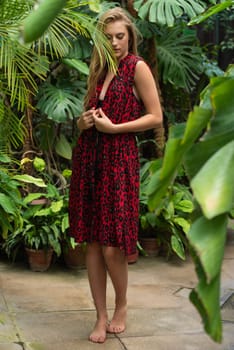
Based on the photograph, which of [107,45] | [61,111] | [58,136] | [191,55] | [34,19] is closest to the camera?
[34,19]

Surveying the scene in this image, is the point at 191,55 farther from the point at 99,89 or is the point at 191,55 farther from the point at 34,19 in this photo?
the point at 34,19

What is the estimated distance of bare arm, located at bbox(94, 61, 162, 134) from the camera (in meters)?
3.02

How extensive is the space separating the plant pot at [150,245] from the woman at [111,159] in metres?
1.55

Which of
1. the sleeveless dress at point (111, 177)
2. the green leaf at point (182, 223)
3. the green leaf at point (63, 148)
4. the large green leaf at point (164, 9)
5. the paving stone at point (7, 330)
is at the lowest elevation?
the green leaf at point (182, 223)

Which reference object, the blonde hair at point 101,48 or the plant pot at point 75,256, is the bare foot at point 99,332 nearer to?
the blonde hair at point 101,48

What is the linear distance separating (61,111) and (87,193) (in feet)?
4.78

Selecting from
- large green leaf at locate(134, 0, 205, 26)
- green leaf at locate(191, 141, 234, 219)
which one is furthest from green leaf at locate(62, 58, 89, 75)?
green leaf at locate(191, 141, 234, 219)

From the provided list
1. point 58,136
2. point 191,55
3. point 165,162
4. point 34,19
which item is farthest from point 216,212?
point 191,55

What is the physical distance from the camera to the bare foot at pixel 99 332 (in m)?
3.09

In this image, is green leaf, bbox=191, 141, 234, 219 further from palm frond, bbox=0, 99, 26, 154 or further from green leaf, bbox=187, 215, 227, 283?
palm frond, bbox=0, 99, 26, 154

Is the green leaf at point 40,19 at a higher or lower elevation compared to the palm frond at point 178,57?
higher

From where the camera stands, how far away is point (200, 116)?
45.0 inches

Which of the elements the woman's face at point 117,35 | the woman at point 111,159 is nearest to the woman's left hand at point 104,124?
the woman at point 111,159

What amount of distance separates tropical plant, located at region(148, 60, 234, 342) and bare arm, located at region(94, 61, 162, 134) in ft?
5.92
